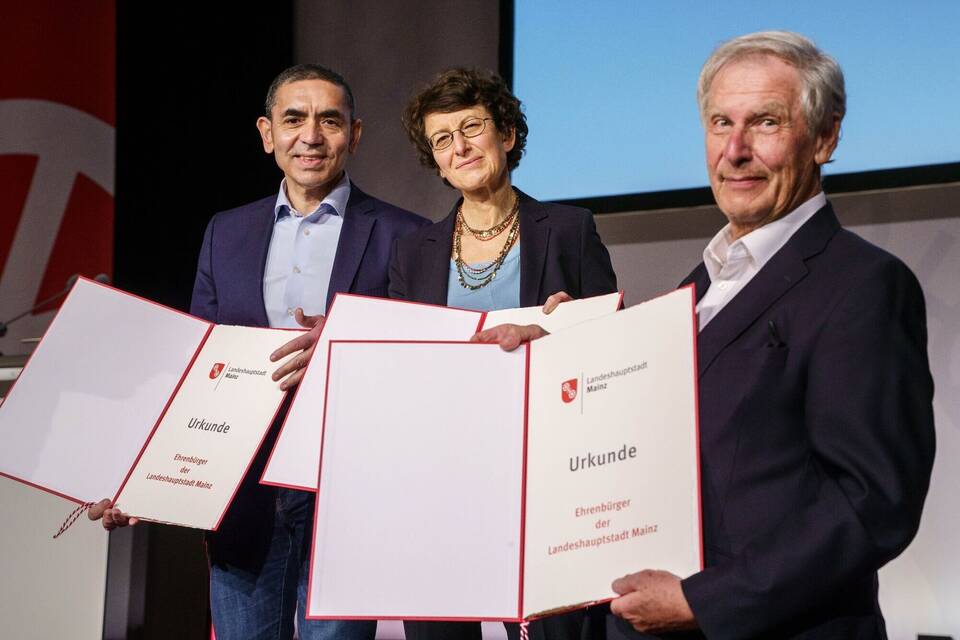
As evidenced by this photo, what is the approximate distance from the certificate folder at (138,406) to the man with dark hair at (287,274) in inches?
3.5

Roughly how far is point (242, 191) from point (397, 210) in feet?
7.39

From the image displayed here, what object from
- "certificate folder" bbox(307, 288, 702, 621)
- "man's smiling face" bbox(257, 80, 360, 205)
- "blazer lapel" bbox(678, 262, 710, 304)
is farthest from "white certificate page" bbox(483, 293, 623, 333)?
"man's smiling face" bbox(257, 80, 360, 205)

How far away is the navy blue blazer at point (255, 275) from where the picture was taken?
213 cm

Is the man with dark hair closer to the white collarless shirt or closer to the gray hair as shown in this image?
the white collarless shirt

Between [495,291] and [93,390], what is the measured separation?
2.86 feet

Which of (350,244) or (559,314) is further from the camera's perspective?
(350,244)

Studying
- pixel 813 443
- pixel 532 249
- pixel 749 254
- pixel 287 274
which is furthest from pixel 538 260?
pixel 813 443

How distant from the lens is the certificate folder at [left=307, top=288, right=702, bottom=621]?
48.1 inches

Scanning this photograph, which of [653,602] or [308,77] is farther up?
[308,77]

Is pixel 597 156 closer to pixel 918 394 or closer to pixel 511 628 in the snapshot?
Answer: pixel 511 628

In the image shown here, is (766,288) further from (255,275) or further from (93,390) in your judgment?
(93,390)

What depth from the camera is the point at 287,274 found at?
2.28 meters

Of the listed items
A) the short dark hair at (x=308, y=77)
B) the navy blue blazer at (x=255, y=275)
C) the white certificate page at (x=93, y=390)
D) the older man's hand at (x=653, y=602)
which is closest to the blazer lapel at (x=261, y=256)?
the navy blue blazer at (x=255, y=275)

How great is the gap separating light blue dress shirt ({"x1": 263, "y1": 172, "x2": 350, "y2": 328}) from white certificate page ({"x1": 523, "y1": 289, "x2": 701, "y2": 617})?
0.99m
